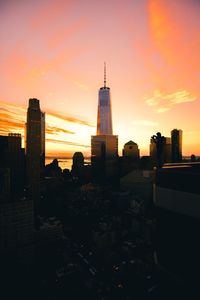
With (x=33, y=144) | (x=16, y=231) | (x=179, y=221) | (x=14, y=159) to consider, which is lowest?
(x=16, y=231)

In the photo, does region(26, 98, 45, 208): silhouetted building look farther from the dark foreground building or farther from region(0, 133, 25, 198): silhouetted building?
the dark foreground building

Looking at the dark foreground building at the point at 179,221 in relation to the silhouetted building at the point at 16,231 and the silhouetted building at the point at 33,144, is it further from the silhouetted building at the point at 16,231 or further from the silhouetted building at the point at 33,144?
the silhouetted building at the point at 33,144

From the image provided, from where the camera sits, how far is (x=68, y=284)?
198ft

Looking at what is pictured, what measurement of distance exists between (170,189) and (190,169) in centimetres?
175

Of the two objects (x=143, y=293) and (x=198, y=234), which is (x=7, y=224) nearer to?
(x=143, y=293)

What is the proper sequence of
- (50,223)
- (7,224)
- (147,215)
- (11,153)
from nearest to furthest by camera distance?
(7,224) → (50,223) → (147,215) → (11,153)

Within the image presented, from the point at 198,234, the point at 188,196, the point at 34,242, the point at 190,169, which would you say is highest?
the point at 190,169

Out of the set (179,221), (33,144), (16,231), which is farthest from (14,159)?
(179,221)

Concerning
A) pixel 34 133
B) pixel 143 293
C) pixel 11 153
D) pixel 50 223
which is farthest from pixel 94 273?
pixel 34 133

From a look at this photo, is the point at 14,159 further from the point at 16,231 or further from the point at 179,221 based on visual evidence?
the point at 179,221

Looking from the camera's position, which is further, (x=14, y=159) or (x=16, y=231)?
(x=14, y=159)

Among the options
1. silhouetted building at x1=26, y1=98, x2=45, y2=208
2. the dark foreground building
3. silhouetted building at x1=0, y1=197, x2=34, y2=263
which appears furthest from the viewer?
silhouetted building at x1=26, y1=98, x2=45, y2=208

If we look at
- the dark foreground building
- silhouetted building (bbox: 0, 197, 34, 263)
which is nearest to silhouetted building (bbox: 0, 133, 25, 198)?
silhouetted building (bbox: 0, 197, 34, 263)

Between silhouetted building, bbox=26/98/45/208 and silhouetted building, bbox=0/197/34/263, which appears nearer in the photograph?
silhouetted building, bbox=0/197/34/263
